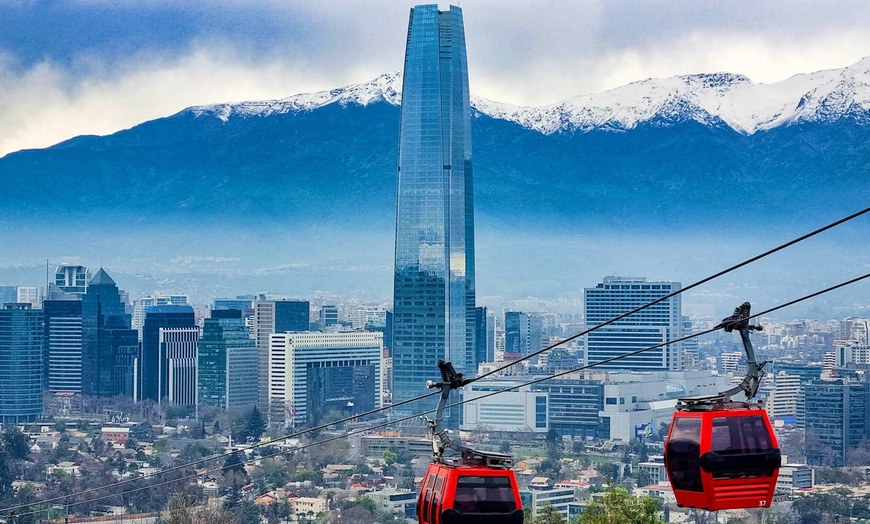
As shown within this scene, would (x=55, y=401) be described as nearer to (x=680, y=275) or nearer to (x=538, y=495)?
(x=538, y=495)

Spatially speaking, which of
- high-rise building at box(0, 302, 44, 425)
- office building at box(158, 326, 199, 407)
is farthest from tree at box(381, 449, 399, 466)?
high-rise building at box(0, 302, 44, 425)

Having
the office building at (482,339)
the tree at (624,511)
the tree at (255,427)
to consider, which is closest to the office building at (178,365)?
the office building at (482,339)

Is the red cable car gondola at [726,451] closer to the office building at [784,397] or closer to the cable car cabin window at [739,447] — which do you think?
the cable car cabin window at [739,447]

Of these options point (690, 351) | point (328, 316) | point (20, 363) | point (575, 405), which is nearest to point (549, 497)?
point (575, 405)

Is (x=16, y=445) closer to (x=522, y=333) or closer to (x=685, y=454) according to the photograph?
(x=522, y=333)

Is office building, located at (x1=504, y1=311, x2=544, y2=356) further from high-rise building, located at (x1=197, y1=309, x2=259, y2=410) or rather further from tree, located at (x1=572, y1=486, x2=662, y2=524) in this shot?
tree, located at (x1=572, y1=486, x2=662, y2=524)

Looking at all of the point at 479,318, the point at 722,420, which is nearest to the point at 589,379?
the point at 479,318
